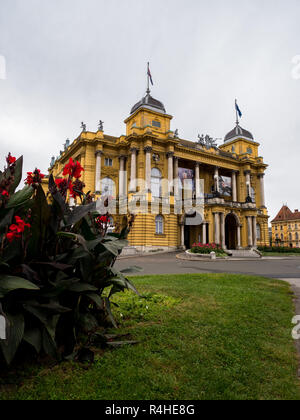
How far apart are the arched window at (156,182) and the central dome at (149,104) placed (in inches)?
319

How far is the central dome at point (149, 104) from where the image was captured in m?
34.5

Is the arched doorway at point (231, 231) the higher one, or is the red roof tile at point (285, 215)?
the red roof tile at point (285, 215)

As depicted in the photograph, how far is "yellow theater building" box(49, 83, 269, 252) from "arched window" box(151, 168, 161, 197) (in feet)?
0.04

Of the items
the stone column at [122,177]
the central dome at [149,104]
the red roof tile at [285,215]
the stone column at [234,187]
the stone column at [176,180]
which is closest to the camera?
the stone column at [122,177]

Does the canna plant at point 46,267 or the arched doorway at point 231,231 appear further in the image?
the arched doorway at point 231,231

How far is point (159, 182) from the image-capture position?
112 ft

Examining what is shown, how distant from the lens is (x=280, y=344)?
3.45 m

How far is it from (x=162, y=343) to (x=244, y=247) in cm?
3421

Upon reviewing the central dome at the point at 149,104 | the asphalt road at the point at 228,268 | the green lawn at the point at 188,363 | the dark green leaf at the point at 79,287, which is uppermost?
the central dome at the point at 149,104

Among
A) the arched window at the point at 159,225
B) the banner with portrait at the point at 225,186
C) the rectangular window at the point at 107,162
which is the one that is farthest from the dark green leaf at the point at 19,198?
the banner with portrait at the point at 225,186

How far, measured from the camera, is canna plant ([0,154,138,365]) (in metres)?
2.25

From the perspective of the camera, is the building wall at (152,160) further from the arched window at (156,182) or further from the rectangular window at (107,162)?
the arched window at (156,182)

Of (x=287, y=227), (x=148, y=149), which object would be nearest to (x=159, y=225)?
(x=148, y=149)
